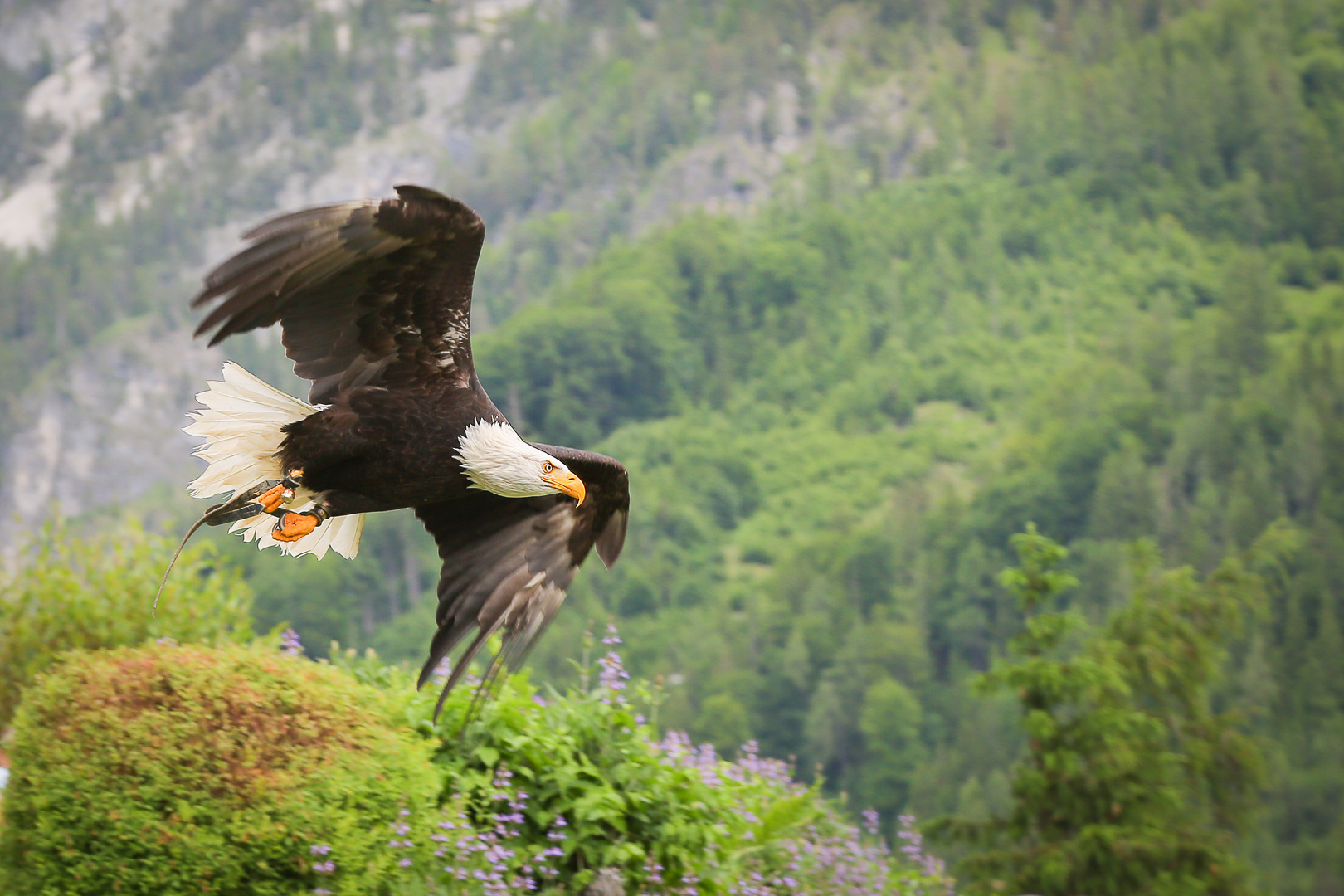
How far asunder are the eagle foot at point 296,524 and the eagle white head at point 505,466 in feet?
2.37

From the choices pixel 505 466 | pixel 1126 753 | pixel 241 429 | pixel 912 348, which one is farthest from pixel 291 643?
pixel 912 348

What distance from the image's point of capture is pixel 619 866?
5.61 meters

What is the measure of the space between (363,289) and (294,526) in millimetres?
1060

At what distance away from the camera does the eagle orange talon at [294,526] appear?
5.40 m

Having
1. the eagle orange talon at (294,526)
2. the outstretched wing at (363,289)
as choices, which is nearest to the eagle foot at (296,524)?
the eagle orange talon at (294,526)

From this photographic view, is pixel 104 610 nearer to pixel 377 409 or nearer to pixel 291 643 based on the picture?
pixel 291 643

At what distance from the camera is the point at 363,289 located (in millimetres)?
5156

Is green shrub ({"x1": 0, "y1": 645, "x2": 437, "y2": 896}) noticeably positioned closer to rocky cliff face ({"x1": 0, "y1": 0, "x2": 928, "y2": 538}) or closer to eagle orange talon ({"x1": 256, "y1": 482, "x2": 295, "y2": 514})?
eagle orange talon ({"x1": 256, "y1": 482, "x2": 295, "y2": 514})

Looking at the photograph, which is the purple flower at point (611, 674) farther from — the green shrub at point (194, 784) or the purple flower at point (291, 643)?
the purple flower at point (291, 643)

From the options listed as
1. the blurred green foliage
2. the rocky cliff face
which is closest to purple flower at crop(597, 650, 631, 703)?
the blurred green foliage

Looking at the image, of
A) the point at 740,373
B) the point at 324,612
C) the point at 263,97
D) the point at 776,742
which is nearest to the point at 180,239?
the point at 263,97

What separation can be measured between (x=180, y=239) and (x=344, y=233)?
81.8m

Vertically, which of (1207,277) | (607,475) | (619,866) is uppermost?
(1207,277)

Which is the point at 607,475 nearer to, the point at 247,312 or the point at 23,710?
the point at 247,312
